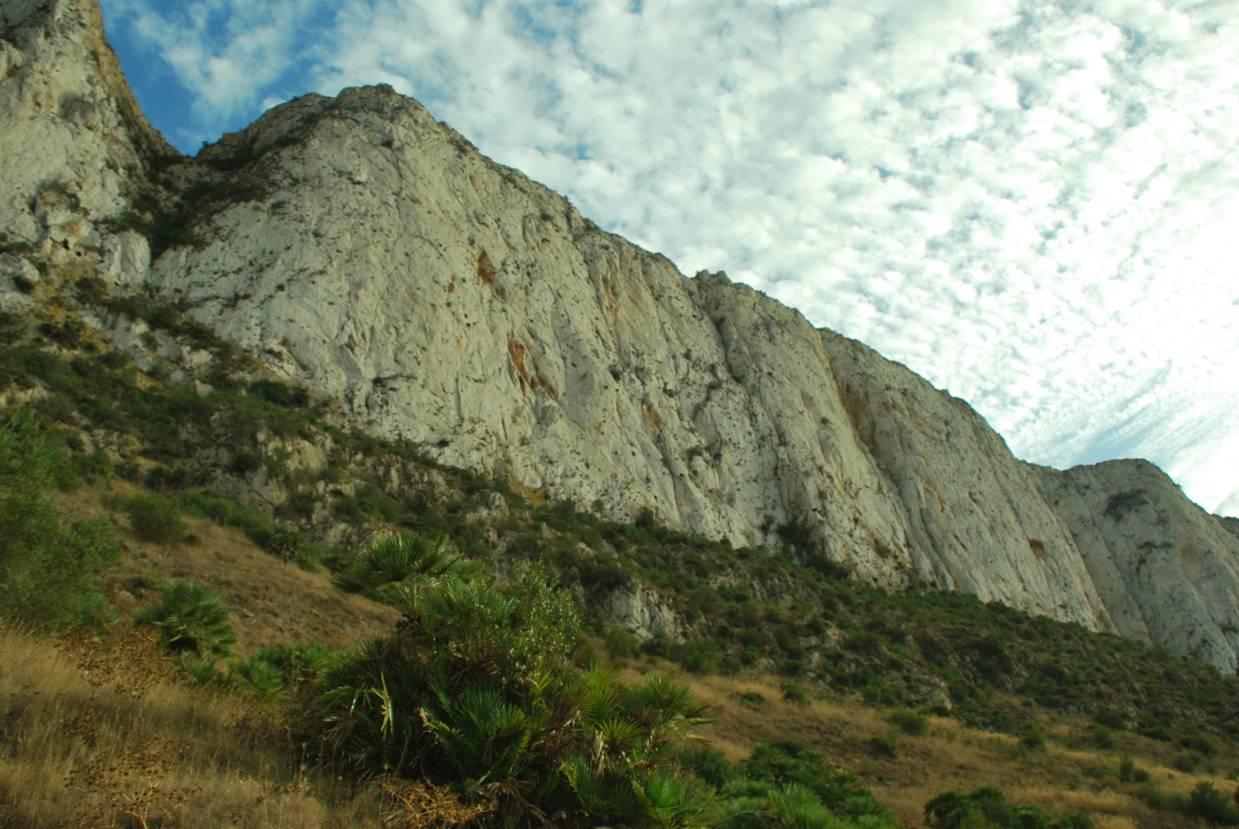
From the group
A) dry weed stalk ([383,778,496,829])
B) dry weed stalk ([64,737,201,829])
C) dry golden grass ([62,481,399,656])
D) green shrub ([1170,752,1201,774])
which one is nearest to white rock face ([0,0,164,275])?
dry golden grass ([62,481,399,656])

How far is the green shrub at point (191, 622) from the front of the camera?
9977 millimetres

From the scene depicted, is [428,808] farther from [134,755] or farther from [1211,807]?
[1211,807]

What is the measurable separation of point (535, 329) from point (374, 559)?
101ft

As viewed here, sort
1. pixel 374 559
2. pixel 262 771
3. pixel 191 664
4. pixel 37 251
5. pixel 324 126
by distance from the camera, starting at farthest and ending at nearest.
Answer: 1. pixel 324 126
2. pixel 37 251
3. pixel 191 664
4. pixel 374 559
5. pixel 262 771

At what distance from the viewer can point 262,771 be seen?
19.0ft

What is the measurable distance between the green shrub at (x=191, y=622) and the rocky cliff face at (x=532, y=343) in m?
17.9

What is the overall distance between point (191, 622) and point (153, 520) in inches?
324

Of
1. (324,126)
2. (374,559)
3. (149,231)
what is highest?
(324,126)

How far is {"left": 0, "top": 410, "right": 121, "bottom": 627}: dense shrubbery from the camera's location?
8.62 m

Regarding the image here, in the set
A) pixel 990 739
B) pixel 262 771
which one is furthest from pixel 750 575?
pixel 262 771

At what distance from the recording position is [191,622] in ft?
33.6

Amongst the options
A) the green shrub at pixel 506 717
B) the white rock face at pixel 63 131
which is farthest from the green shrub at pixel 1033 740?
the white rock face at pixel 63 131

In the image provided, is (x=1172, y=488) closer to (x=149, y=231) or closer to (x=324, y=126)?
(x=324, y=126)

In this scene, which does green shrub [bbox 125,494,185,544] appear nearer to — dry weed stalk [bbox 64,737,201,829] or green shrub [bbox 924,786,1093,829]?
dry weed stalk [bbox 64,737,201,829]
